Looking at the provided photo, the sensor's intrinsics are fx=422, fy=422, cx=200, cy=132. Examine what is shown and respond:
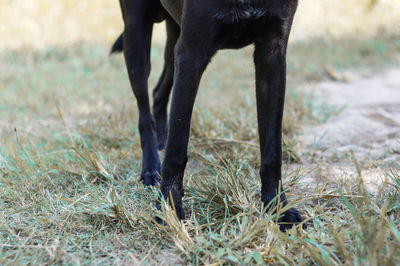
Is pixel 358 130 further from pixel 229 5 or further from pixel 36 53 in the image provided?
pixel 36 53

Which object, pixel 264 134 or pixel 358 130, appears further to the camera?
pixel 358 130

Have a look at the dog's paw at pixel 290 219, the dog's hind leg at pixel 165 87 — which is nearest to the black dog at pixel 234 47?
the dog's paw at pixel 290 219

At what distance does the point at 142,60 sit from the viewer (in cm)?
267

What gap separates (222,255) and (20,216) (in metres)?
1.06

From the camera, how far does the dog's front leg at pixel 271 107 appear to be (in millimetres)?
1963

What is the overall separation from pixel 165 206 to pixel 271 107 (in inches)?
26.8

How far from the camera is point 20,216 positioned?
2.08 m

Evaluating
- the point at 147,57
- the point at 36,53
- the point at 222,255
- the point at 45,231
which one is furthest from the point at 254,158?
the point at 36,53

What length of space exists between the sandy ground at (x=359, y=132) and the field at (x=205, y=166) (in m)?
0.02

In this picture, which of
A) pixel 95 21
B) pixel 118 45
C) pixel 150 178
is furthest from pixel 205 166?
pixel 95 21

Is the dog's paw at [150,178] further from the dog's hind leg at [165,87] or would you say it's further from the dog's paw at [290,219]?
the dog's paw at [290,219]

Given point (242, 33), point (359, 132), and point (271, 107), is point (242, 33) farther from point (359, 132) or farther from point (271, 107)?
point (359, 132)

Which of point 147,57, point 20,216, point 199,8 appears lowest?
point 20,216

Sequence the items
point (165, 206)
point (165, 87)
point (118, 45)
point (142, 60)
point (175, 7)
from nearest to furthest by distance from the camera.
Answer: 1. point (165, 206)
2. point (175, 7)
3. point (142, 60)
4. point (165, 87)
5. point (118, 45)
